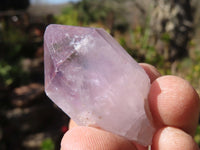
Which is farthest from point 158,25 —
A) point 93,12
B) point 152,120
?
point 93,12

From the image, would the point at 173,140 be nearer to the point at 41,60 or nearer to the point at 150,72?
the point at 150,72

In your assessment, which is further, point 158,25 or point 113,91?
point 158,25

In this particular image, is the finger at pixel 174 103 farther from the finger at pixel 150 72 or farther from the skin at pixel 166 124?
the finger at pixel 150 72

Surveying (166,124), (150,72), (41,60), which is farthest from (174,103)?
(41,60)

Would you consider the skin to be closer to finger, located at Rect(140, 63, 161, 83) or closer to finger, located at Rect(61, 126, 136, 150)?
finger, located at Rect(61, 126, 136, 150)

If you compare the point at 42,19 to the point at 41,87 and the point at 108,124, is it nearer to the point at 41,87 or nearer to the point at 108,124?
the point at 41,87

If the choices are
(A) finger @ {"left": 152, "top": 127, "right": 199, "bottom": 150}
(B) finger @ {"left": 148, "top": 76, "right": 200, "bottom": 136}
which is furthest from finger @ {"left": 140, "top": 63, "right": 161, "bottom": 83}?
(A) finger @ {"left": 152, "top": 127, "right": 199, "bottom": 150}
